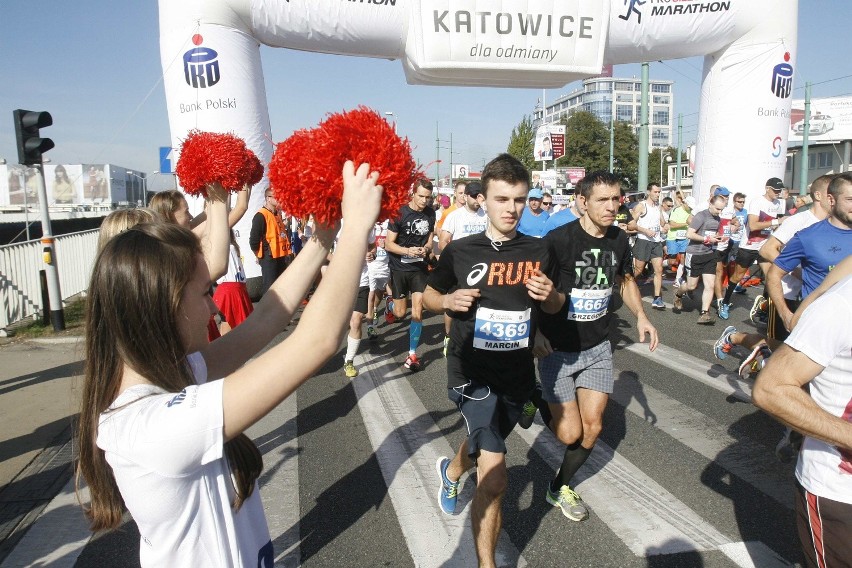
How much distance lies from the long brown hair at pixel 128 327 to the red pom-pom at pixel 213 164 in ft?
4.33

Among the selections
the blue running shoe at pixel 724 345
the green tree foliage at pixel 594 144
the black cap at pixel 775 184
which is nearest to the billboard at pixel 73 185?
the black cap at pixel 775 184

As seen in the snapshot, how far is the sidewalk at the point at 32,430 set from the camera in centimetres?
379

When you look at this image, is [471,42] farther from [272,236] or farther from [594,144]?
[594,144]

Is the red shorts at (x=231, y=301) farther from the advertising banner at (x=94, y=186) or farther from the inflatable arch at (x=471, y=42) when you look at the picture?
the advertising banner at (x=94, y=186)

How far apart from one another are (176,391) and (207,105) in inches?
370

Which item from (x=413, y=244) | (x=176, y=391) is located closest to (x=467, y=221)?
(x=413, y=244)

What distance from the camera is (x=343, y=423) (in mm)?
5191

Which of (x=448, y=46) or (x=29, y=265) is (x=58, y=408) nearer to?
(x=29, y=265)

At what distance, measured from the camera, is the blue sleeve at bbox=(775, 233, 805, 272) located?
4.50m

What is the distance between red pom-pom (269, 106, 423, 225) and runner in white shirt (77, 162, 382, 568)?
0.27 ft

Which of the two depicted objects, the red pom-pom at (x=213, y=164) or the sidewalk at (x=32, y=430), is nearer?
the red pom-pom at (x=213, y=164)

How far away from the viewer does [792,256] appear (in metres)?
4.55

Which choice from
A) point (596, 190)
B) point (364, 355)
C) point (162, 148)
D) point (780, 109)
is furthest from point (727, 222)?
point (162, 148)

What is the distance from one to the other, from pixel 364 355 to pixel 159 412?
6.50 metres
